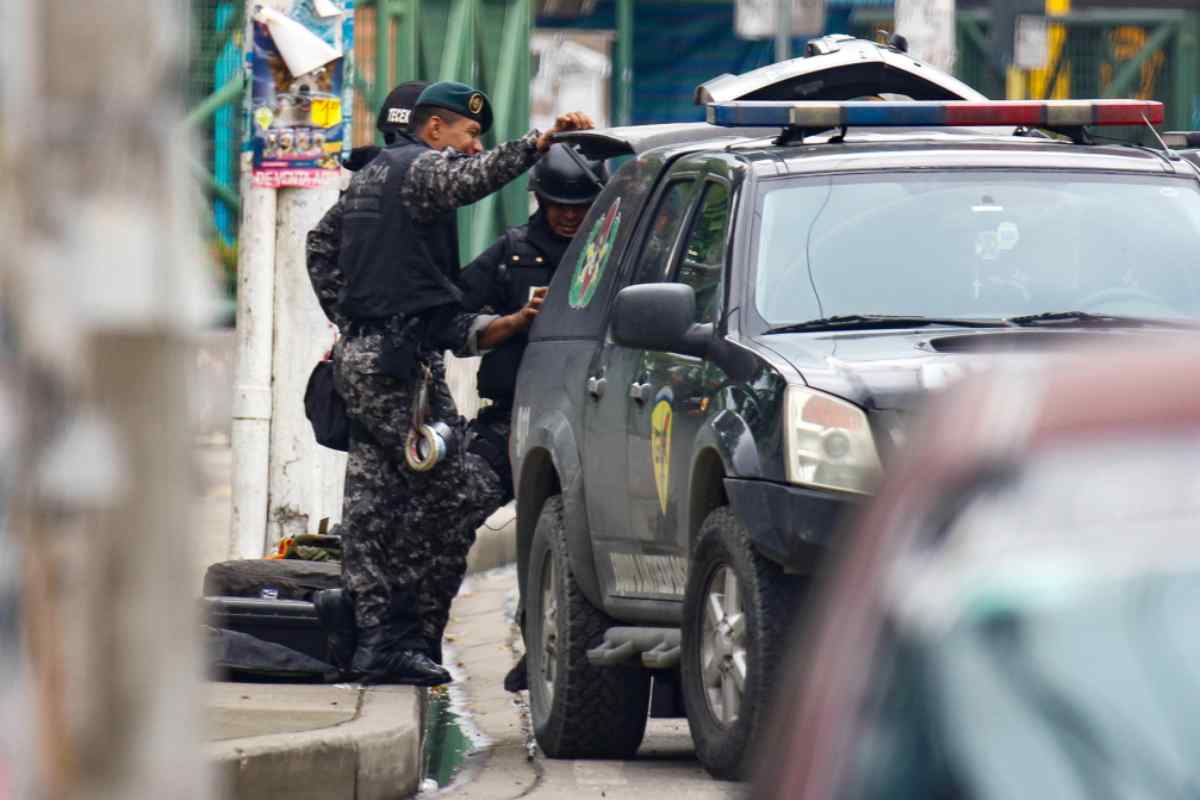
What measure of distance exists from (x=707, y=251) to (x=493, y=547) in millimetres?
6857

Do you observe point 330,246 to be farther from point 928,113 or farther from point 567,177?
point 928,113

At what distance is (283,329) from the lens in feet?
34.0

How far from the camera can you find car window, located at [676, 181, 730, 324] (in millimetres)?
7305

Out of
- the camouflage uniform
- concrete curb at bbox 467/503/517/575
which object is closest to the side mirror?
the camouflage uniform

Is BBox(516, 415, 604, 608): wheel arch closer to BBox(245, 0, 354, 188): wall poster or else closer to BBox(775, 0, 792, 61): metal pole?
BBox(245, 0, 354, 188): wall poster

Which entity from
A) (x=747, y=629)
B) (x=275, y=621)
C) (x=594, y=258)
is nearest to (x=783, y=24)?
(x=594, y=258)

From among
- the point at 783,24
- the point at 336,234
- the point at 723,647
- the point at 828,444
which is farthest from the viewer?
the point at 783,24

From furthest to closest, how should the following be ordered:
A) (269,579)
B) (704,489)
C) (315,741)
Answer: (269,579)
(704,489)
(315,741)

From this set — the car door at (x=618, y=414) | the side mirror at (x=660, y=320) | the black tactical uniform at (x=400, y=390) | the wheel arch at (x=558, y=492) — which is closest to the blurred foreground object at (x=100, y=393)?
the side mirror at (x=660, y=320)

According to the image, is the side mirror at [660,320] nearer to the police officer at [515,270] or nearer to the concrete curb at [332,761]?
the concrete curb at [332,761]

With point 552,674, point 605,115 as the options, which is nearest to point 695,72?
point 605,115

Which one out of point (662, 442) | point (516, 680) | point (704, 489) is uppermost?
point (662, 442)

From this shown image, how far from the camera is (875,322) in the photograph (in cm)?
685

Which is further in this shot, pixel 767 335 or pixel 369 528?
pixel 369 528
